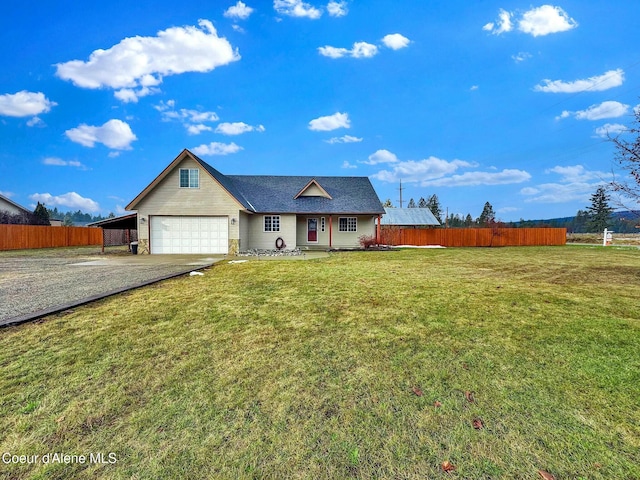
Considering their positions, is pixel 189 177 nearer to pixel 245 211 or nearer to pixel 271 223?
pixel 245 211

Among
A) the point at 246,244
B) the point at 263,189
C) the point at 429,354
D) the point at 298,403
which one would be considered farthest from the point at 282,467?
the point at 263,189

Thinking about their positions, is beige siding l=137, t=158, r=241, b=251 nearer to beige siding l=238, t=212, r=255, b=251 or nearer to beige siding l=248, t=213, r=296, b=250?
beige siding l=238, t=212, r=255, b=251

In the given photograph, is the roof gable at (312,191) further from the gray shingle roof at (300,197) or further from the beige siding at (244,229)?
the beige siding at (244,229)

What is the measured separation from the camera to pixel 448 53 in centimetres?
2078

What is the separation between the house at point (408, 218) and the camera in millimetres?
40069

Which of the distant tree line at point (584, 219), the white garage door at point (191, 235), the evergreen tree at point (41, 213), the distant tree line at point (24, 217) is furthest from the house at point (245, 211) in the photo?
the evergreen tree at point (41, 213)

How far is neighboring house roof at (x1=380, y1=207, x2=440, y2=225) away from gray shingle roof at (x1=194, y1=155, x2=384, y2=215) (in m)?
17.2

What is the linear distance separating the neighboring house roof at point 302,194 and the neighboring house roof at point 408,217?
678 inches

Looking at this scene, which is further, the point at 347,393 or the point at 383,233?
the point at 383,233

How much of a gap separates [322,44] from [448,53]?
29.4 feet

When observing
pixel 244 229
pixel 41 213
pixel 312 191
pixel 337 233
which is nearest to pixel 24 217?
pixel 41 213

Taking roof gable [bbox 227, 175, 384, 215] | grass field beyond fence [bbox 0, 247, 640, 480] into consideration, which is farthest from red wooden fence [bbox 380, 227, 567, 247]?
grass field beyond fence [bbox 0, 247, 640, 480]

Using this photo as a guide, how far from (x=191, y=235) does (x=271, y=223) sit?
531 centimetres

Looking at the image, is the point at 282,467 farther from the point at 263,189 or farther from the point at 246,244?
the point at 263,189
